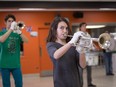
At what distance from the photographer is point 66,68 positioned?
78.7 inches

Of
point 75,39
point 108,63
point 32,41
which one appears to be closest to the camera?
point 75,39

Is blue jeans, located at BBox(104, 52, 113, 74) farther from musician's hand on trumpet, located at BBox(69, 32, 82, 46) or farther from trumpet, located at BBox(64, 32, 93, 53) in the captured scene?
musician's hand on trumpet, located at BBox(69, 32, 82, 46)

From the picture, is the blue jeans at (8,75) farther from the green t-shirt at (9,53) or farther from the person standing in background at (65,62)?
the person standing in background at (65,62)

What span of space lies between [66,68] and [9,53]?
4.47ft

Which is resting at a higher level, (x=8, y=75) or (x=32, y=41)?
(x=32, y=41)

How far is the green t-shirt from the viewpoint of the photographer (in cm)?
310

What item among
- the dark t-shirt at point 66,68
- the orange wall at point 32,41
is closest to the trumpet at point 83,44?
the dark t-shirt at point 66,68

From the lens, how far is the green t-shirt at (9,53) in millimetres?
3104

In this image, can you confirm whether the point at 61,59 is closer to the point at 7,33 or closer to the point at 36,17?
the point at 7,33

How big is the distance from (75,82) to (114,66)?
7.44m

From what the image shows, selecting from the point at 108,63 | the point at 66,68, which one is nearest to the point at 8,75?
the point at 66,68

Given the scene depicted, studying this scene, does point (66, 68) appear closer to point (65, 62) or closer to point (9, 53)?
point (65, 62)

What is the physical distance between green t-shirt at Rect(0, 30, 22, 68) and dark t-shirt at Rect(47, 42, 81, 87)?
122 cm

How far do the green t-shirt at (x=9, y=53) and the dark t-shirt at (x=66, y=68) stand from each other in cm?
122
